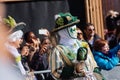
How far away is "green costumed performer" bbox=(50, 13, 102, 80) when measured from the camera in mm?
4734

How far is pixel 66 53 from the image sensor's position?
15.5 feet

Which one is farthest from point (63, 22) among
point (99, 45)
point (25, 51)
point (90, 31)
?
point (90, 31)

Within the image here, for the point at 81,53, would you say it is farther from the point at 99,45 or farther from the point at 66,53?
the point at 99,45

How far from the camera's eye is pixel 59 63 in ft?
15.5

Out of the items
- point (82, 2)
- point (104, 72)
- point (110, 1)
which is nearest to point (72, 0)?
point (82, 2)

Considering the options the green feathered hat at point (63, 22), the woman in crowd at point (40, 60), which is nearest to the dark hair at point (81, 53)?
the green feathered hat at point (63, 22)

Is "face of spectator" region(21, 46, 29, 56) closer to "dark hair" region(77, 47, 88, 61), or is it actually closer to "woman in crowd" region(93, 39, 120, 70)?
"woman in crowd" region(93, 39, 120, 70)

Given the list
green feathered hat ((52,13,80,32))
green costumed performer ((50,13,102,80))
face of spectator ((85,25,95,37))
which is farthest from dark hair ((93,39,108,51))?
face of spectator ((85,25,95,37))

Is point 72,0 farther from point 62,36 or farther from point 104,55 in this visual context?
point 62,36

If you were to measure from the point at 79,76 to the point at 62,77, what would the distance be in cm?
16

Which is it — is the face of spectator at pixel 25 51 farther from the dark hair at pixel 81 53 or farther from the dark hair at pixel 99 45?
the dark hair at pixel 81 53

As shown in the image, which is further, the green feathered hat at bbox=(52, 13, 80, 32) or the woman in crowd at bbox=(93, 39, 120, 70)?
the woman in crowd at bbox=(93, 39, 120, 70)

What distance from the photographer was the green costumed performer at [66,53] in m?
4.73

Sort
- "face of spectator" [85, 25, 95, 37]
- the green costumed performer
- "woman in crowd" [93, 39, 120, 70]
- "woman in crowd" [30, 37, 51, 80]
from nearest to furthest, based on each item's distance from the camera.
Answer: the green costumed performer → "woman in crowd" [93, 39, 120, 70] → "woman in crowd" [30, 37, 51, 80] → "face of spectator" [85, 25, 95, 37]
